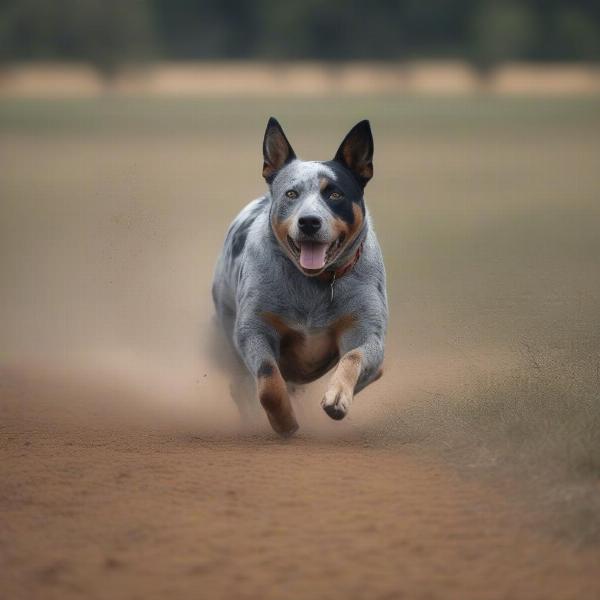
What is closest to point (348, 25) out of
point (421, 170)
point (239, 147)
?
point (421, 170)

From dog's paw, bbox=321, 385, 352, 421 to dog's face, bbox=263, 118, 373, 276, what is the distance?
A: 79cm

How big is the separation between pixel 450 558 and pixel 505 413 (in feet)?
8.03

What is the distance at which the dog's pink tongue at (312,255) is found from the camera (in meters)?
6.79

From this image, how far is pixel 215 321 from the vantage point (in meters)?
9.12

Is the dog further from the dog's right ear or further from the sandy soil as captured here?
the sandy soil

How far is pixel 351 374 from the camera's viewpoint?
262 inches

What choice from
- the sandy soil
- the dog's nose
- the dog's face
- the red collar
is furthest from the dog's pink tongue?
the sandy soil

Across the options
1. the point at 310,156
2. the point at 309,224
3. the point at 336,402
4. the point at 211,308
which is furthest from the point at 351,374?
the point at 310,156

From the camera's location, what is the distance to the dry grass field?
4988 millimetres

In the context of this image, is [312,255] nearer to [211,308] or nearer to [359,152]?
[359,152]

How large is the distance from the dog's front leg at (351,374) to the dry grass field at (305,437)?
0.33 meters

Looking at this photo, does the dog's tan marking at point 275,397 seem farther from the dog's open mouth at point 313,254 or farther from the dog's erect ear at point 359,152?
the dog's erect ear at point 359,152

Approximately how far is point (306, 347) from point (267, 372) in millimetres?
521

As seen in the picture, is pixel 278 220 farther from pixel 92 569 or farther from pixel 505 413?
pixel 92 569
